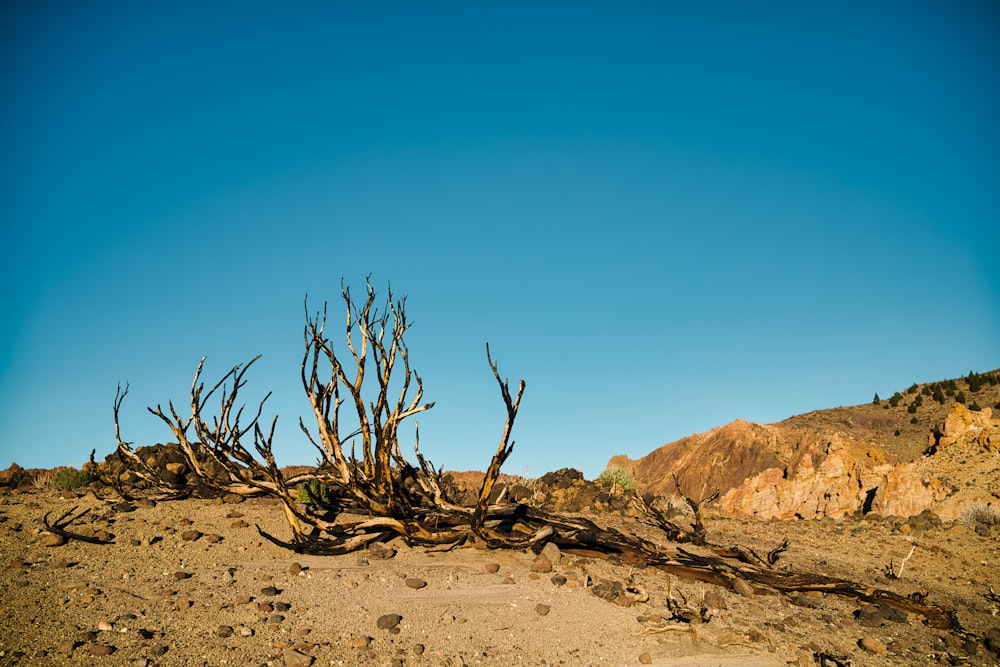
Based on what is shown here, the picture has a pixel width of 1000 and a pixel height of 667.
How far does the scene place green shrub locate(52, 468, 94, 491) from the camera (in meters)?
9.53

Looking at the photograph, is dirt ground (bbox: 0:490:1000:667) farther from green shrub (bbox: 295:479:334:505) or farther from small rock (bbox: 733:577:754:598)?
green shrub (bbox: 295:479:334:505)

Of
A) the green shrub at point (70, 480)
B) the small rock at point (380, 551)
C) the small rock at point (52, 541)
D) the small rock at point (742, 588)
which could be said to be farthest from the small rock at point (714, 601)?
the green shrub at point (70, 480)

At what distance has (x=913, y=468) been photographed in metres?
15.6

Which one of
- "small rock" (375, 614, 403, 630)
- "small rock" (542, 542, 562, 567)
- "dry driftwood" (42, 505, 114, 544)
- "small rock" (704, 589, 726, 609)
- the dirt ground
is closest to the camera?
the dirt ground

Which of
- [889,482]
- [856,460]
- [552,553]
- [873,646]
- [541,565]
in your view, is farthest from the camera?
[856,460]

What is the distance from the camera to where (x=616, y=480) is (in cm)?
1352

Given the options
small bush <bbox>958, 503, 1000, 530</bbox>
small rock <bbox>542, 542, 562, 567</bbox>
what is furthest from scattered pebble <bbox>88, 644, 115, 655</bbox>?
small bush <bbox>958, 503, 1000, 530</bbox>

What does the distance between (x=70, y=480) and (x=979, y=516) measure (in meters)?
17.0

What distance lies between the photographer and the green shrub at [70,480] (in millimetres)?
9531

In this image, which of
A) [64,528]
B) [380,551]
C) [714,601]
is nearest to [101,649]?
[380,551]

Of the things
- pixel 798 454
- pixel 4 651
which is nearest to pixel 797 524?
pixel 4 651

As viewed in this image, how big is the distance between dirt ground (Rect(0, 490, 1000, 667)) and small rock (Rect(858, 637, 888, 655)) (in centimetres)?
2

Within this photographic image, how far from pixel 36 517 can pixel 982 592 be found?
526 inches

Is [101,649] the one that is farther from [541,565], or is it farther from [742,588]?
[742,588]
